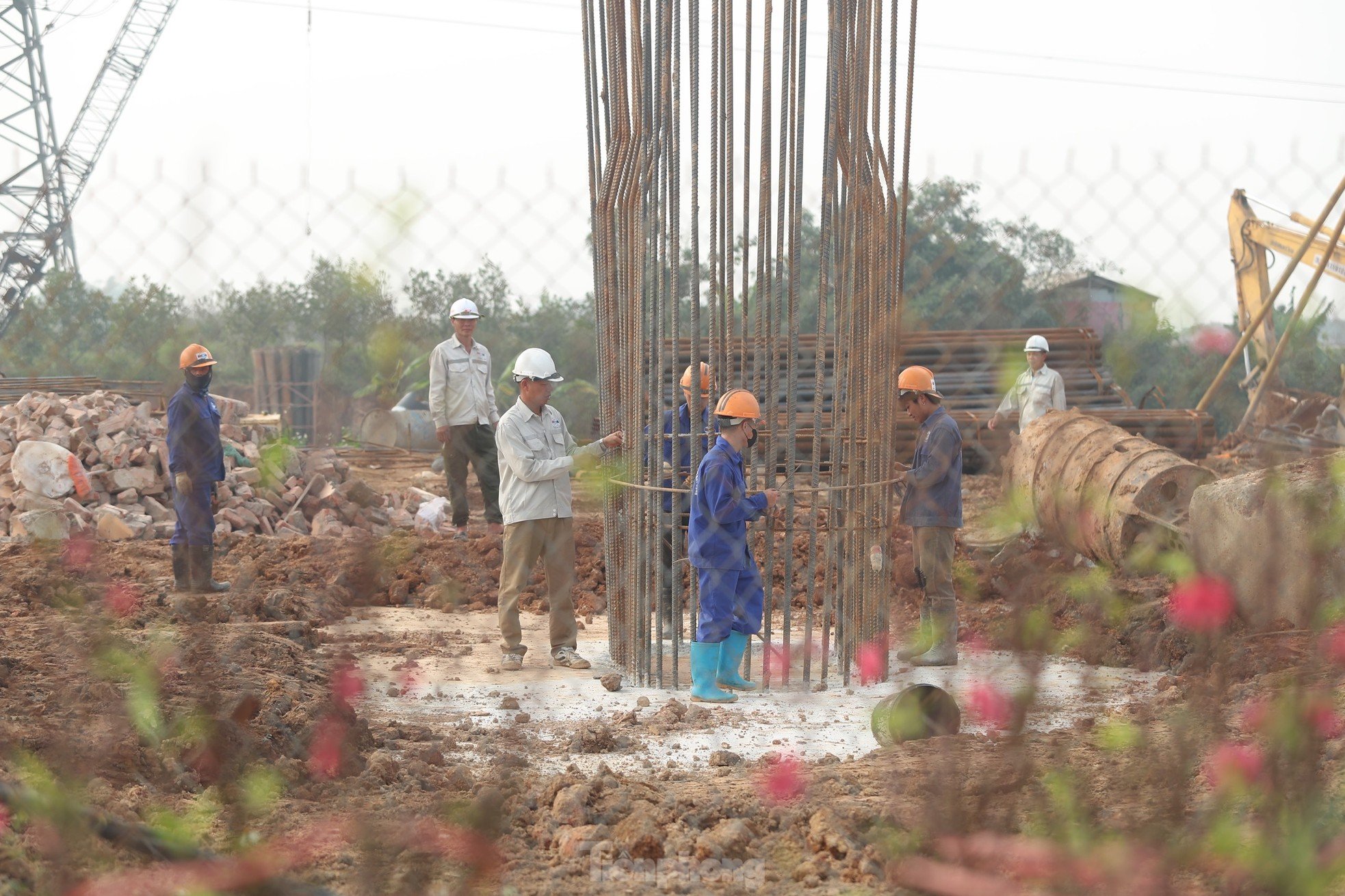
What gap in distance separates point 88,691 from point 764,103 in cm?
389

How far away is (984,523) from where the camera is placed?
10680mm

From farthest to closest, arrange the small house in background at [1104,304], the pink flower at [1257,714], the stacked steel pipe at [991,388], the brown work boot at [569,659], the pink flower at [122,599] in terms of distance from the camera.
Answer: the stacked steel pipe at [991,388] < the pink flower at [122,599] < the brown work boot at [569,659] < the pink flower at [1257,714] < the small house in background at [1104,304]

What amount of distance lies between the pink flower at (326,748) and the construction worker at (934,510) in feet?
10.9

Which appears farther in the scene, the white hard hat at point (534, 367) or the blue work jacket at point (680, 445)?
the white hard hat at point (534, 367)

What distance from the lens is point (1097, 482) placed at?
9.06 metres

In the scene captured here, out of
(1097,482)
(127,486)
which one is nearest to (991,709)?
(1097,482)

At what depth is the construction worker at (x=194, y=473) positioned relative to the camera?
27.6 ft

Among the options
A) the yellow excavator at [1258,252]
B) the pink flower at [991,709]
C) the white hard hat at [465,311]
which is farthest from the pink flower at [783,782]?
the yellow excavator at [1258,252]

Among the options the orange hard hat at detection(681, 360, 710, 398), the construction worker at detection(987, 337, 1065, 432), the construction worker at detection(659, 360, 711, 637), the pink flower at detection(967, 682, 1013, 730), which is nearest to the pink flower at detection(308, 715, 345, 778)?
the construction worker at detection(659, 360, 711, 637)

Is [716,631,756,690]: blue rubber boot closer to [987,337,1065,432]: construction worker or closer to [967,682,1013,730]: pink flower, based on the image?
[967,682,1013,730]: pink flower

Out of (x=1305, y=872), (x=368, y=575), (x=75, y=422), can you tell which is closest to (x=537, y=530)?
(x=1305, y=872)

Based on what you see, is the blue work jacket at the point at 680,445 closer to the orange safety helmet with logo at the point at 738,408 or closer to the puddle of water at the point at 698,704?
the orange safety helmet with logo at the point at 738,408

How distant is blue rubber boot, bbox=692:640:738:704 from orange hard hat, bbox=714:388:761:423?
115cm

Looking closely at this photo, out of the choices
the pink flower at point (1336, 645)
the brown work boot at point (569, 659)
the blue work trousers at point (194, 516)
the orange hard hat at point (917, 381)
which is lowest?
the brown work boot at point (569, 659)
